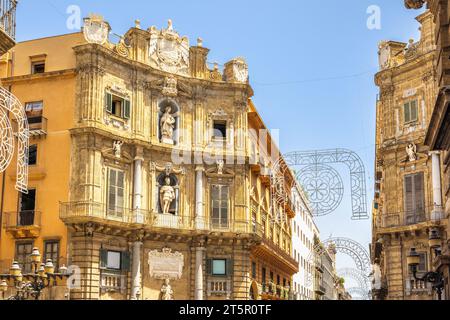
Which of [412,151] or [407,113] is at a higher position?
[407,113]

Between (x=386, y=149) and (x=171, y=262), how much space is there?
1335 centimetres

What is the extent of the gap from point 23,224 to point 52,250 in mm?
2088

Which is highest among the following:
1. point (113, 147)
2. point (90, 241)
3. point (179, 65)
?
point (179, 65)

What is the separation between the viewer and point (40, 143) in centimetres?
3612

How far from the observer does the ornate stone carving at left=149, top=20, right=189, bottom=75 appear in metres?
39.8

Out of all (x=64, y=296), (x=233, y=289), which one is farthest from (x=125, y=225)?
(x=233, y=289)

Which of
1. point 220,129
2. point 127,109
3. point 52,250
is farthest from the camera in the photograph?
point 220,129

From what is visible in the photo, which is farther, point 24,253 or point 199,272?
point 199,272

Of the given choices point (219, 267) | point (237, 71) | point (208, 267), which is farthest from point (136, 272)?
point (237, 71)

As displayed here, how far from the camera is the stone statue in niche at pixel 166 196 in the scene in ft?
126

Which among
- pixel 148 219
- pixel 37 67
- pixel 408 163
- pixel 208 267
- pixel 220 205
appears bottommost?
pixel 208 267

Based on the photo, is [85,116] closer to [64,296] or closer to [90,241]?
[90,241]

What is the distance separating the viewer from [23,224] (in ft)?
115

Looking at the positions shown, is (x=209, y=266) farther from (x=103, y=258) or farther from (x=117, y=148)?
(x=117, y=148)
